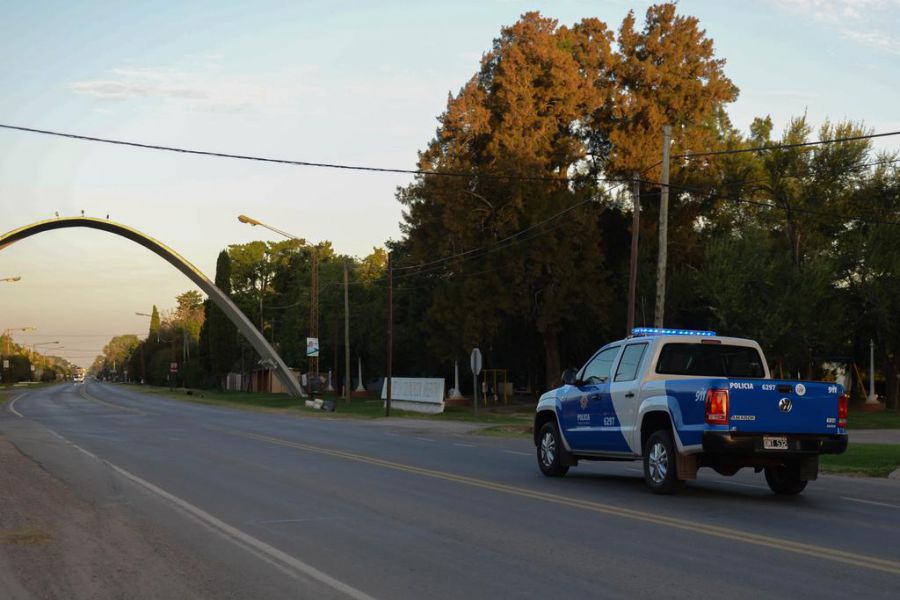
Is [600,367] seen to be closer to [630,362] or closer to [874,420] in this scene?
[630,362]

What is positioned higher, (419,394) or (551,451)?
(551,451)

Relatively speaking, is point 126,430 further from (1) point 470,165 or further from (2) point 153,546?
Answer: (1) point 470,165

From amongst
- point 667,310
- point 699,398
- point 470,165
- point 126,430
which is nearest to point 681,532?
point 699,398

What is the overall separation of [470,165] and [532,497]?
127 ft

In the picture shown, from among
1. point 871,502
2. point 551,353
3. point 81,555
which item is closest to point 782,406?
point 871,502

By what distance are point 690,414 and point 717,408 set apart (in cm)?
43

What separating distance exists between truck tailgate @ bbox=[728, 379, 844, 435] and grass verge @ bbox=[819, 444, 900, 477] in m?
5.47

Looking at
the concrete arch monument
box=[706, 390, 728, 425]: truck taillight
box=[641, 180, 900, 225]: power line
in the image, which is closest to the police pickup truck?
box=[706, 390, 728, 425]: truck taillight

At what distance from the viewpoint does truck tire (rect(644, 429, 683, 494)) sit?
528 inches

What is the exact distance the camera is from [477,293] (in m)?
49.3

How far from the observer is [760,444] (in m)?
12.7

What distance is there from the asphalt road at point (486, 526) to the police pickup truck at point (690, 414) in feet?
1.53

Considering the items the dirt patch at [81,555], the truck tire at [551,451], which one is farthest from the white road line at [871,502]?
the dirt patch at [81,555]

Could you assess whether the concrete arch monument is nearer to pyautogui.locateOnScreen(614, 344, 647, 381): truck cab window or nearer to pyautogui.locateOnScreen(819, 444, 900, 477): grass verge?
pyautogui.locateOnScreen(819, 444, 900, 477): grass verge
